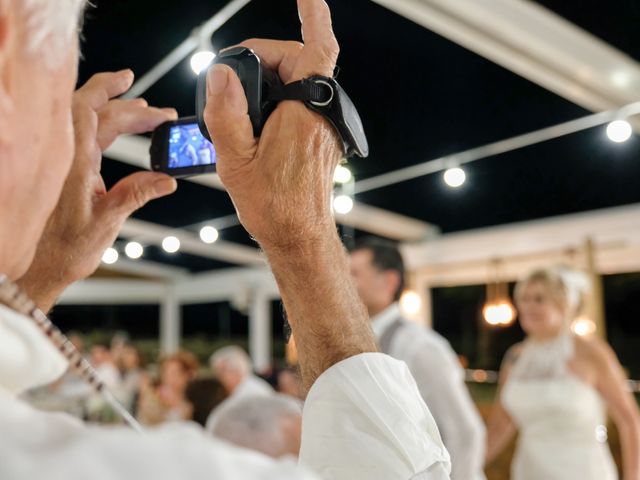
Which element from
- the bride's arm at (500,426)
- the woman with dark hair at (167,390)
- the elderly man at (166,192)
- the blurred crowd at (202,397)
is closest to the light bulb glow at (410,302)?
the blurred crowd at (202,397)

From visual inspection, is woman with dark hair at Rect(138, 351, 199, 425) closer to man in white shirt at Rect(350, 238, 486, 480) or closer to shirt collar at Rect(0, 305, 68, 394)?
man in white shirt at Rect(350, 238, 486, 480)

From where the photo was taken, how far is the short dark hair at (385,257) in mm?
2809

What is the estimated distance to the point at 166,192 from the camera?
89 centimetres

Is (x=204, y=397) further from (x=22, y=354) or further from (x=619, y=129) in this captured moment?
(x=22, y=354)

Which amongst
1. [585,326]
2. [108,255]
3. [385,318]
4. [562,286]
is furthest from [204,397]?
[585,326]

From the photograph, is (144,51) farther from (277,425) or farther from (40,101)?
(40,101)

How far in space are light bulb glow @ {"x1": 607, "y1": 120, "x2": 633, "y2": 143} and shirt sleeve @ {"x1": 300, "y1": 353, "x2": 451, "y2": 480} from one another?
3.53 meters

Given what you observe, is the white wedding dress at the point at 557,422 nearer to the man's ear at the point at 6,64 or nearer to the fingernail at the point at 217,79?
the fingernail at the point at 217,79

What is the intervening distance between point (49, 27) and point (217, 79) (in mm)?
239

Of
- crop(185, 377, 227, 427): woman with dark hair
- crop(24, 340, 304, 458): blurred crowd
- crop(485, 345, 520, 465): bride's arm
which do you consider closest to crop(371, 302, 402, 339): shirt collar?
crop(24, 340, 304, 458): blurred crowd

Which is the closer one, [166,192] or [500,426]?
[166,192]

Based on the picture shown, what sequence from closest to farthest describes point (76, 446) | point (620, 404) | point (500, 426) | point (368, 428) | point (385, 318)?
point (76, 446), point (368, 428), point (385, 318), point (620, 404), point (500, 426)

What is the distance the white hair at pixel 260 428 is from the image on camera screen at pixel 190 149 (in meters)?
1.05

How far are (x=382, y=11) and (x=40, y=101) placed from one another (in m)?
2.79
